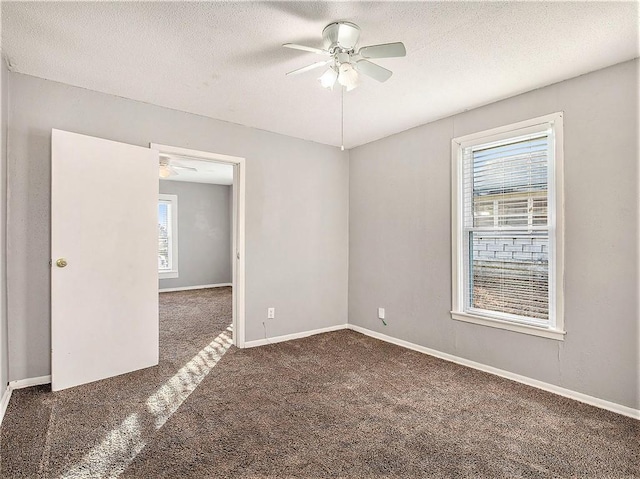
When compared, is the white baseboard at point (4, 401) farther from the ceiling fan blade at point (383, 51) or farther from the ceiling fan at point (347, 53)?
the ceiling fan blade at point (383, 51)

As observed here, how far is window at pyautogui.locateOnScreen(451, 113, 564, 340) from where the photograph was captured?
277cm

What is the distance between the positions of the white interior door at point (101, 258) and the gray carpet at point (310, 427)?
23 centimetres

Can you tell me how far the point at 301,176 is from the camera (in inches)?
169

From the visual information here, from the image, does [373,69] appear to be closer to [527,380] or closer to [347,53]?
[347,53]

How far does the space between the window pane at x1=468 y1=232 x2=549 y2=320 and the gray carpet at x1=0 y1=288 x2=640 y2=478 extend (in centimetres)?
63

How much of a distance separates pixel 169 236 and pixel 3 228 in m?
5.23

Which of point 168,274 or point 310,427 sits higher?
point 168,274

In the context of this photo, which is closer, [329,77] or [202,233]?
[329,77]

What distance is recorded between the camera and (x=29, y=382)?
2707 millimetres

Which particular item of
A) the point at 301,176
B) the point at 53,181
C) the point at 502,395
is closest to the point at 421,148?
the point at 301,176

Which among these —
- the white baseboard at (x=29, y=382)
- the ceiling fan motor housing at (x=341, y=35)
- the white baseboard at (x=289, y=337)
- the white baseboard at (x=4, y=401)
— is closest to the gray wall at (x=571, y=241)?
the white baseboard at (x=289, y=337)

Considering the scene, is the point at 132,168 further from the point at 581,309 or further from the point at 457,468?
the point at 581,309

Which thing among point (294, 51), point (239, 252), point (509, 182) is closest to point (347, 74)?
point (294, 51)

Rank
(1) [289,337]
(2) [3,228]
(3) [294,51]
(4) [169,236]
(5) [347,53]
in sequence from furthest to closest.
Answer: (4) [169,236], (1) [289,337], (2) [3,228], (3) [294,51], (5) [347,53]
